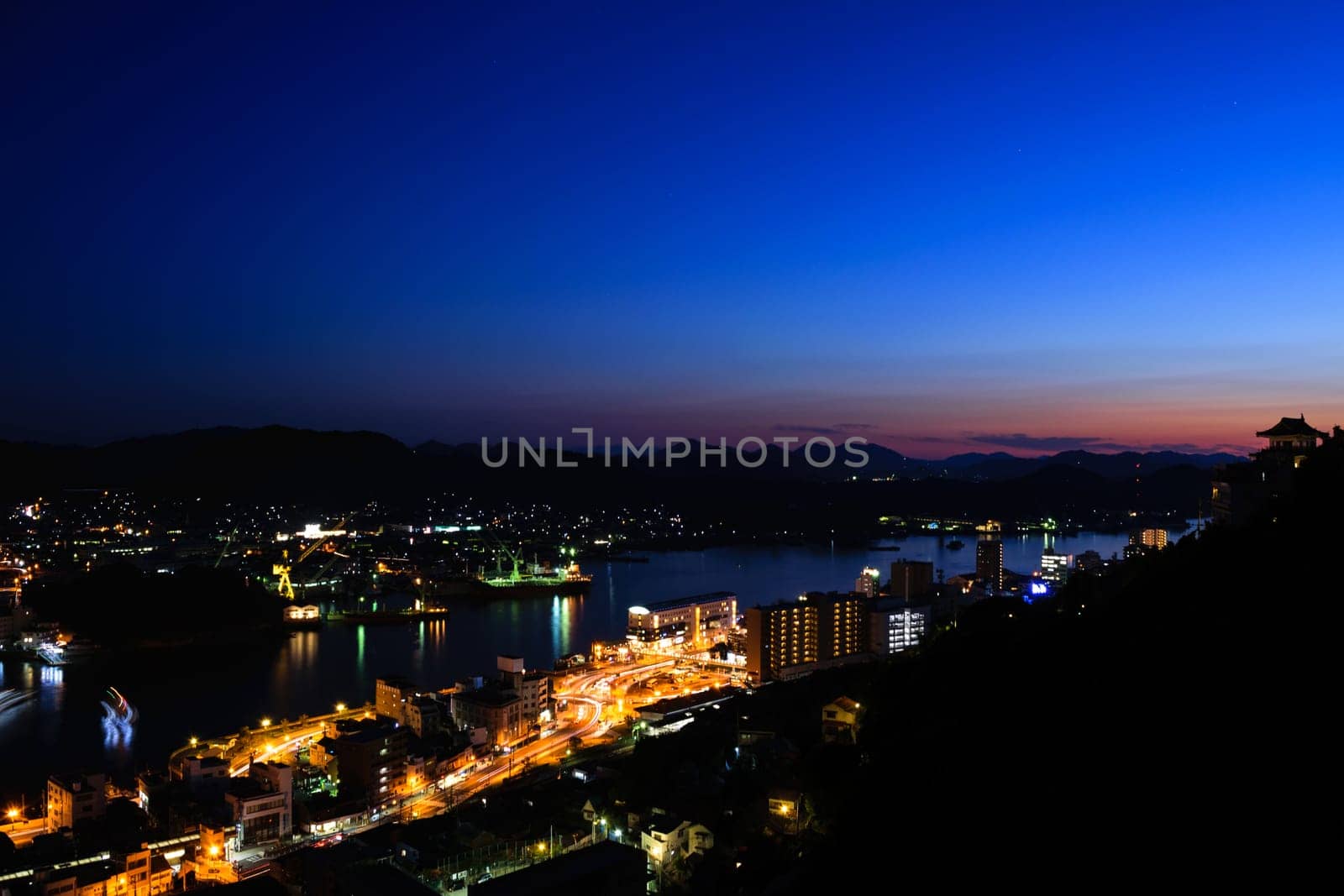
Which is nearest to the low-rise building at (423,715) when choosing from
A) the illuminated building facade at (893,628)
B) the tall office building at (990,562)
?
the illuminated building facade at (893,628)

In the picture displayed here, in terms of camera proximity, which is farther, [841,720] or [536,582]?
[536,582]

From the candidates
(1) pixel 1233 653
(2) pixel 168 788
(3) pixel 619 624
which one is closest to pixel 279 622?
(3) pixel 619 624

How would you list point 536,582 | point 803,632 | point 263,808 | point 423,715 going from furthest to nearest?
point 536,582, point 803,632, point 423,715, point 263,808

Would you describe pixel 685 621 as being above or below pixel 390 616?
above

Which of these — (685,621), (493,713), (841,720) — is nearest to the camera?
(841,720)

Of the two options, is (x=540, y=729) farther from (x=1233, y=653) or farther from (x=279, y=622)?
(x=279, y=622)

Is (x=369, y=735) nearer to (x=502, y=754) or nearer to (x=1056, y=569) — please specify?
(x=502, y=754)

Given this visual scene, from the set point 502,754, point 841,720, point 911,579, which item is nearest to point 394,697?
point 502,754
